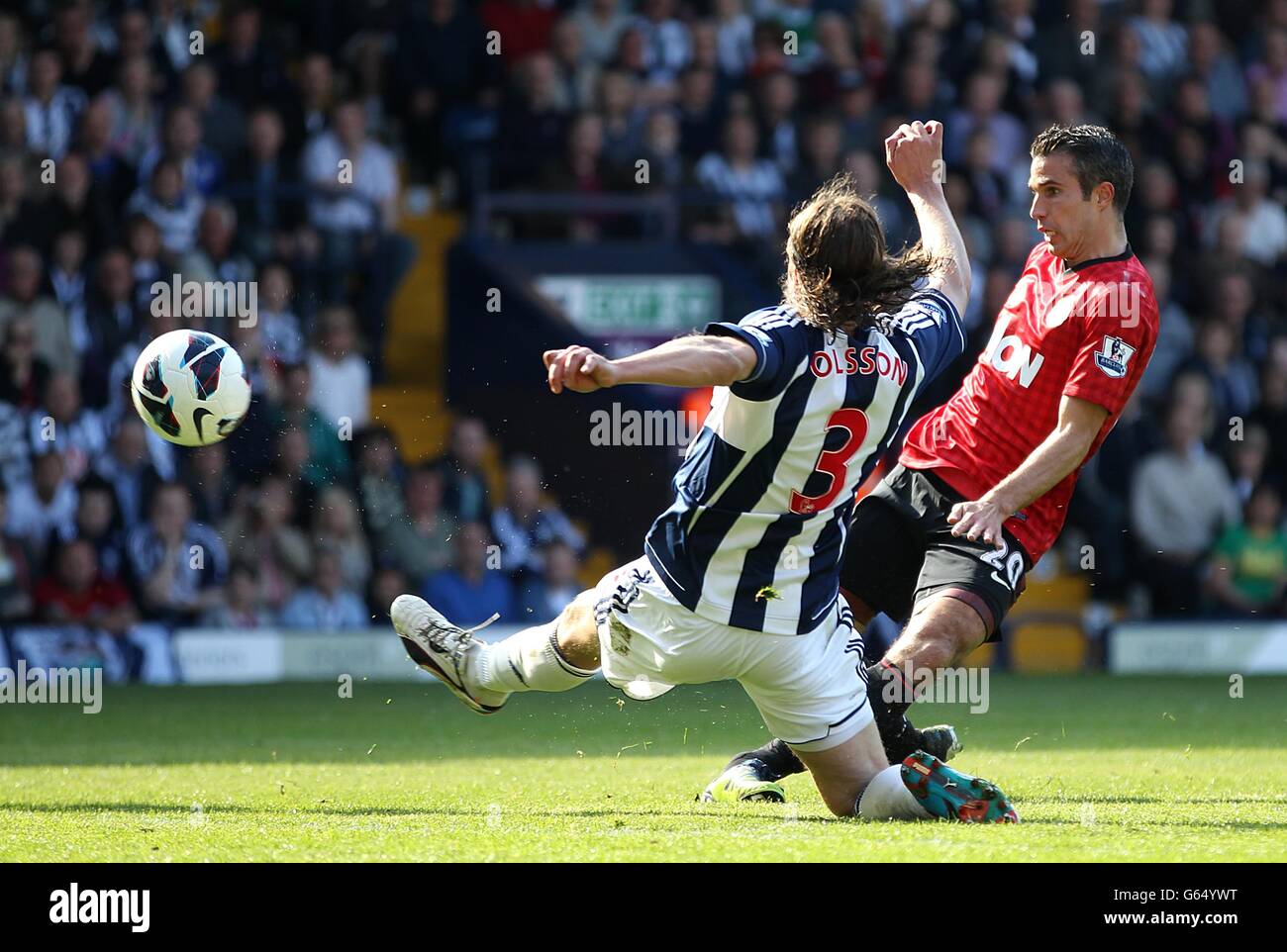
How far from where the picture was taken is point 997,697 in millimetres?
10117

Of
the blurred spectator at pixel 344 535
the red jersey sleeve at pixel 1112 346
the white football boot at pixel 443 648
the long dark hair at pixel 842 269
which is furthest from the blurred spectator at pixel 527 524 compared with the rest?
the long dark hair at pixel 842 269

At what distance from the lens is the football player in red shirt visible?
6078 mm

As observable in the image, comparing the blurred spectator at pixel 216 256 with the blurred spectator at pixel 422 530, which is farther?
the blurred spectator at pixel 216 256

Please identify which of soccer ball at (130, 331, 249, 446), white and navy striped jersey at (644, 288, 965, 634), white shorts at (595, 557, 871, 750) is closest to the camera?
white and navy striped jersey at (644, 288, 965, 634)

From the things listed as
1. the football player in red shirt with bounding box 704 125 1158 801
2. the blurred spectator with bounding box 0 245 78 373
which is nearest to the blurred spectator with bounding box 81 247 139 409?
the blurred spectator with bounding box 0 245 78 373

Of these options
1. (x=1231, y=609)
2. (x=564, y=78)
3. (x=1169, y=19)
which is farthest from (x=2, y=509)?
(x=1169, y=19)

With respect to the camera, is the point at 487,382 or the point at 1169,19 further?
the point at 1169,19

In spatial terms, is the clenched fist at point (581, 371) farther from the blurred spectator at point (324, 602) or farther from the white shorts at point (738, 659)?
the blurred spectator at point (324, 602)

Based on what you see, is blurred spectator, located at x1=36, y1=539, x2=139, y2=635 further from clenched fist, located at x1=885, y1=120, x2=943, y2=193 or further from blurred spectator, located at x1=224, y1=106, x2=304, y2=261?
clenched fist, located at x1=885, y1=120, x2=943, y2=193

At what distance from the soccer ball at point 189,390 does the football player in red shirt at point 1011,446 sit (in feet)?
7.43

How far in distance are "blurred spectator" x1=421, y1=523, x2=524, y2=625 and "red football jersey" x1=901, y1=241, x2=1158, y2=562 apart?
410 cm

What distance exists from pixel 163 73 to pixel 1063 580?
7094mm

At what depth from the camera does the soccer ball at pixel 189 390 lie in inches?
269

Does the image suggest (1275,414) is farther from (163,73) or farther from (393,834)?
(393,834)
